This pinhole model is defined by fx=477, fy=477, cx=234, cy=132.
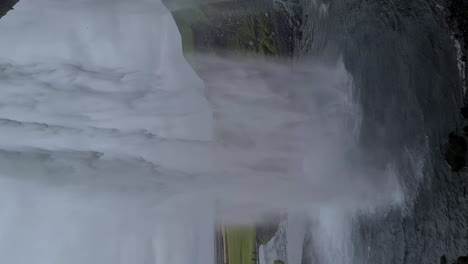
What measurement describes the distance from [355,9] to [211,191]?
4.71 metres

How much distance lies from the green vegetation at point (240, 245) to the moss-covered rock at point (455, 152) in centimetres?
1080

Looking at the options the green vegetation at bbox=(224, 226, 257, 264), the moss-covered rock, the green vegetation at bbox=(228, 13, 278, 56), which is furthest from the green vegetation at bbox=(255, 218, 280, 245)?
the moss-covered rock

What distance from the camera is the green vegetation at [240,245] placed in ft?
55.5

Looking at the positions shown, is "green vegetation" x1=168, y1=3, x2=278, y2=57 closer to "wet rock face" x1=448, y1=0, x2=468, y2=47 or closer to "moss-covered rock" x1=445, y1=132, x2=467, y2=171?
"wet rock face" x1=448, y1=0, x2=468, y2=47

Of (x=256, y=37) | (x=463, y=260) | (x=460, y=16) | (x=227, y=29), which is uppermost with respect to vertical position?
(x=227, y=29)

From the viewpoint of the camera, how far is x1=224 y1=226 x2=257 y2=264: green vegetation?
55.5ft

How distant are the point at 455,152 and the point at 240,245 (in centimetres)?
1333

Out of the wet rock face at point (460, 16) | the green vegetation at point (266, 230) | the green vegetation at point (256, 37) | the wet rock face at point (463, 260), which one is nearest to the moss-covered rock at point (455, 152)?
the wet rock face at point (463, 260)

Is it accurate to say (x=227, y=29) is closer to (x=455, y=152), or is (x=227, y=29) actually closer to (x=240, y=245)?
(x=240, y=245)

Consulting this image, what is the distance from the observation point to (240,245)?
18203mm

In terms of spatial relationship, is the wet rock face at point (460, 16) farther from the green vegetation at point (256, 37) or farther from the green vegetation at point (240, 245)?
the green vegetation at point (240, 245)

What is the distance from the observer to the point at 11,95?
1019cm

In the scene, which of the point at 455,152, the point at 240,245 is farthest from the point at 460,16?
the point at 240,245

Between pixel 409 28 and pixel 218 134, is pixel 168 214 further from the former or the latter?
pixel 409 28
